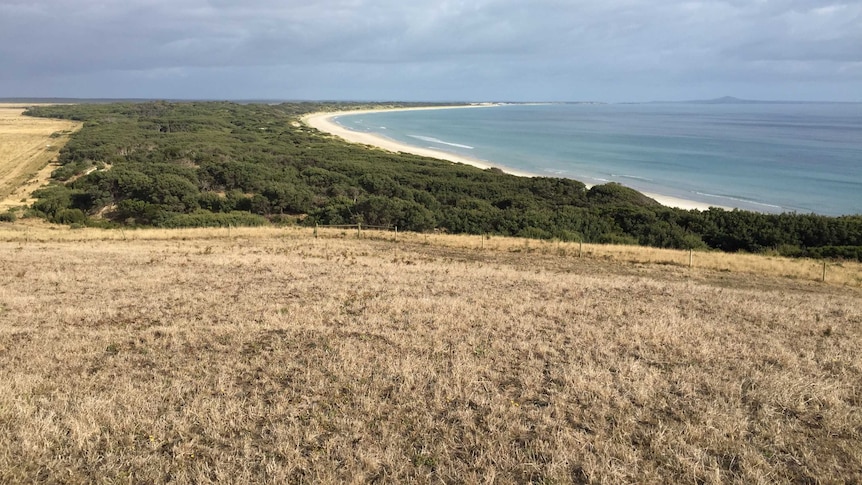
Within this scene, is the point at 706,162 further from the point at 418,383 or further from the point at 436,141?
the point at 418,383

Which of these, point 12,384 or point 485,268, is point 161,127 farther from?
point 12,384

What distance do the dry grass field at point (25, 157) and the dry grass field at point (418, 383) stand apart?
41836 millimetres

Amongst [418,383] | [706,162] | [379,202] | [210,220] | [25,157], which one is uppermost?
[706,162]

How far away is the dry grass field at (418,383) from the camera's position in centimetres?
516

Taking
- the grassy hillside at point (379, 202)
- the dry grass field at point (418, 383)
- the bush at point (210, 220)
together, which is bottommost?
the bush at point (210, 220)

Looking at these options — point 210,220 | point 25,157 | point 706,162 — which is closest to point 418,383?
point 210,220

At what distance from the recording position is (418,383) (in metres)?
6.99

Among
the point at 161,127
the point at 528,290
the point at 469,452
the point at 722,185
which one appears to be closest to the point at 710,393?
the point at 469,452

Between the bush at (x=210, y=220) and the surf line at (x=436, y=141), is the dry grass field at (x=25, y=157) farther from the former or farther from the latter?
the surf line at (x=436, y=141)

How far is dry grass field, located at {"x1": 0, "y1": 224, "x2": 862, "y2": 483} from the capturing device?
5.16m

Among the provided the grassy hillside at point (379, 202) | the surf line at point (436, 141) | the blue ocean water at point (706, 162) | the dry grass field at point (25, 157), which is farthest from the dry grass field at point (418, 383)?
the surf line at point (436, 141)

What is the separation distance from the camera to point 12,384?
262 inches

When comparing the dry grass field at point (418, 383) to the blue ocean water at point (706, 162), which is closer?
the dry grass field at point (418, 383)

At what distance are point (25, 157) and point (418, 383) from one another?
80.6 m
